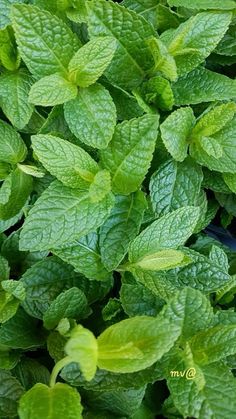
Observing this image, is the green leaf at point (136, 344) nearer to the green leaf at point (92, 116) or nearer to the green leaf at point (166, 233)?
the green leaf at point (166, 233)

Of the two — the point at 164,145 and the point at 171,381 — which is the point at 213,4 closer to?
the point at 164,145

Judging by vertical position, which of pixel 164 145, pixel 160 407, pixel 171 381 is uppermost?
pixel 164 145

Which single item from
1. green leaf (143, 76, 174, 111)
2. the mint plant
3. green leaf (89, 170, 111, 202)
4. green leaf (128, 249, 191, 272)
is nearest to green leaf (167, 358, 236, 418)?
the mint plant

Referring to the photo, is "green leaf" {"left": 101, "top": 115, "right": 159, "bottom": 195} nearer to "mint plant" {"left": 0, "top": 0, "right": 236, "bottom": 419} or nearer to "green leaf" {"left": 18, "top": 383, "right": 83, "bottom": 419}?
"mint plant" {"left": 0, "top": 0, "right": 236, "bottom": 419}

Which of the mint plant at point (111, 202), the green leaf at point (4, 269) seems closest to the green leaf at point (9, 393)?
the mint plant at point (111, 202)

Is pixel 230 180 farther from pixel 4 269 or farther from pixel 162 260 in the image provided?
pixel 4 269

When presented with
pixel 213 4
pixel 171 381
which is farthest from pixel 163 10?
pixel 171 381
